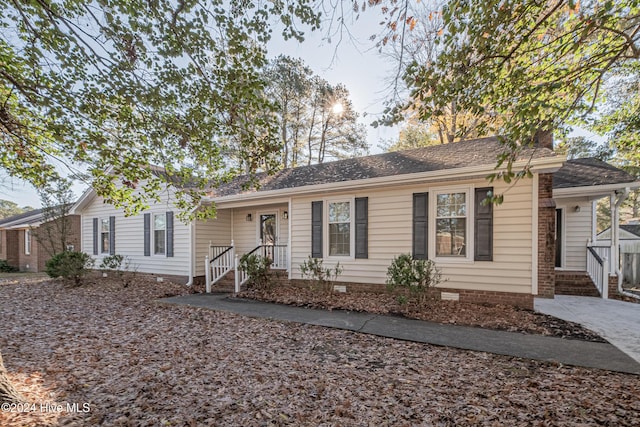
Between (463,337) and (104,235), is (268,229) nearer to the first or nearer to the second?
(463,337)

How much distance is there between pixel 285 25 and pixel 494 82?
3.03 metres

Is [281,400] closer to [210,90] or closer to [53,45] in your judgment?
[210,90]

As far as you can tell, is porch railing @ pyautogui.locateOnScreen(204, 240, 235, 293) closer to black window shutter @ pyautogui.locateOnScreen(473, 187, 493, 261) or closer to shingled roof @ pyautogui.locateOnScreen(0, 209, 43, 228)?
black window shutter @ pyautogui.locateOnScreen(473, 187, 493, 261)

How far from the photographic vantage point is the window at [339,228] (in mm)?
8102

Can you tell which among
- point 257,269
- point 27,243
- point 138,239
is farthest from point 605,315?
point 27,243

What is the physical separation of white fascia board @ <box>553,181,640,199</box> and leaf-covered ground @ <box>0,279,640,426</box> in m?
5.76

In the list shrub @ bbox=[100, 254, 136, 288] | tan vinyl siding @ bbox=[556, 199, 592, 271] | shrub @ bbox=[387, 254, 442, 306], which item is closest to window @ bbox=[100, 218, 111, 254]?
shrub @ bbox=[100, 254, 136, 288]

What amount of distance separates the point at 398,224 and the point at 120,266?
418 inches

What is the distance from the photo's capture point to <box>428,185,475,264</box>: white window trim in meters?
6.47

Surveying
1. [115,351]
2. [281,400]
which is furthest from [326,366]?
[115,351]

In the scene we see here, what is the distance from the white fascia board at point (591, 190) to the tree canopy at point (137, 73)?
779 cm

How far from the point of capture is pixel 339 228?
8.23m

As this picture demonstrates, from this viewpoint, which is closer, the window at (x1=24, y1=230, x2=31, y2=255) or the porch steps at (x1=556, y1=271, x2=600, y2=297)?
the porch steps at (x1=556, y1=271, x2=600, y2=297)

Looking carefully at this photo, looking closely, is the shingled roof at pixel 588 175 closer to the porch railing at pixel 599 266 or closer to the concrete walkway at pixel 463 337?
the porch railing at pixel 599 266
